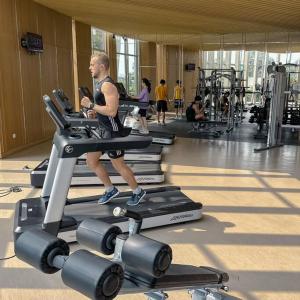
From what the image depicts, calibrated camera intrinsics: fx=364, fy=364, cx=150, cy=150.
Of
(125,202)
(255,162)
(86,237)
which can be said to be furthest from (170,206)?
(255,162)

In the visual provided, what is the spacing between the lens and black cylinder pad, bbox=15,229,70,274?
119 centimetres

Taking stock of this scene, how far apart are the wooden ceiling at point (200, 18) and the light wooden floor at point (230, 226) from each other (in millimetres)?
3199

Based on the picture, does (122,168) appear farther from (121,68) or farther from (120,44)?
(120,44)

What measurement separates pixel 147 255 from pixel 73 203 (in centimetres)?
246

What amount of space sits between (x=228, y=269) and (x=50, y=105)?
5.76 ft

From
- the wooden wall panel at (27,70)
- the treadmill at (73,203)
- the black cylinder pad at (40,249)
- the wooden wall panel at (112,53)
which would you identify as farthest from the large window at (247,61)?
the black cylinder pad at (40,249)

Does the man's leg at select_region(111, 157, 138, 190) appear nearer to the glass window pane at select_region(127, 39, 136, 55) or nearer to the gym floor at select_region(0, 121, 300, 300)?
the gym floor at select_region(0, 121, 300, 300)

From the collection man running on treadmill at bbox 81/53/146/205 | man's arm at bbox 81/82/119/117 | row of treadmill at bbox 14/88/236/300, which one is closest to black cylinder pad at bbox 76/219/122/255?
row of treadmill at bbox 14/88/236/300

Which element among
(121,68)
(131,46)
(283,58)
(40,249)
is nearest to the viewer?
(40,249)

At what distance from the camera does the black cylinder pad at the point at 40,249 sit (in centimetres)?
119

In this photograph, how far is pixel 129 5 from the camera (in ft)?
24.7

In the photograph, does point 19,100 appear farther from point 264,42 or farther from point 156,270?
point 264,42

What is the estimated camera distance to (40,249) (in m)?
1.19

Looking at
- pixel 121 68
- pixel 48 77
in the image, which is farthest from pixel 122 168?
pixel 121 68
